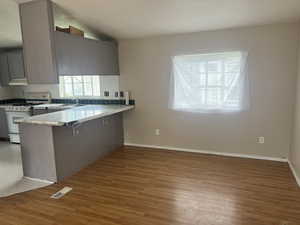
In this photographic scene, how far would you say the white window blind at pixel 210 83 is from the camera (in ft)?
11.4

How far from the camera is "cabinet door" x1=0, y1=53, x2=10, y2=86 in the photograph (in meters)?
4.80

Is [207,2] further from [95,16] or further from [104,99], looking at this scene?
[104,99]

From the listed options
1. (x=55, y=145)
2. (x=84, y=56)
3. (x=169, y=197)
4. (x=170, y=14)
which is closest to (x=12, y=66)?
(x=84, y=56)

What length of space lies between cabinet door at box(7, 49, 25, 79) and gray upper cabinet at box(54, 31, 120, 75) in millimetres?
2024

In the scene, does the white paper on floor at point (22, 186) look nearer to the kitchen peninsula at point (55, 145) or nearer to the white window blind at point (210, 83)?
the kitchen peninsula at point (55, 145)

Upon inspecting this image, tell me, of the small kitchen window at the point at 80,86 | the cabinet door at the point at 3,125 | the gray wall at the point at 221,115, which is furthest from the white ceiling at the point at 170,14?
the cabinet door at the point at 3,125

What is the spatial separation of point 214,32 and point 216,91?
0.96 meters

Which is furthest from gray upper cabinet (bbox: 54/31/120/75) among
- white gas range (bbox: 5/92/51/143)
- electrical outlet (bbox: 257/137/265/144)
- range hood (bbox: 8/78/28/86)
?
electrical outlet (bbox: 257/137/265/144)

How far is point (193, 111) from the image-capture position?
390cm

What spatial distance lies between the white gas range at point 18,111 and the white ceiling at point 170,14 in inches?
62.2

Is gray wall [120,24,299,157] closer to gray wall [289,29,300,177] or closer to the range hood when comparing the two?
gray wall [289,29,300,177]

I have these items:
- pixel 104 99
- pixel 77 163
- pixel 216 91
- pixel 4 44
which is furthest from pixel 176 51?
pixel 4 44

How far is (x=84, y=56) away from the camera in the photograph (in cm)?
346

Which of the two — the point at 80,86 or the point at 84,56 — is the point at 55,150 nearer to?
the point at 84,56
